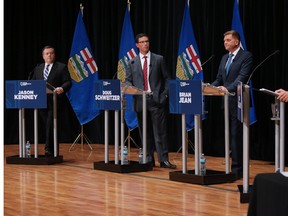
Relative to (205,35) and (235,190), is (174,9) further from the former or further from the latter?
(235,190)

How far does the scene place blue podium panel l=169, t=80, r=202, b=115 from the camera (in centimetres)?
587

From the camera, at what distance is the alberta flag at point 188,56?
815cm

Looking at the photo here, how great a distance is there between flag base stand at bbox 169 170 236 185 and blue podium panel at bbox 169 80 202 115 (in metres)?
0.63

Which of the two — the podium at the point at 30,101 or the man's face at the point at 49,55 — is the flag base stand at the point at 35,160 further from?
the man's face at the point at 49,55

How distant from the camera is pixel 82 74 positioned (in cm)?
962

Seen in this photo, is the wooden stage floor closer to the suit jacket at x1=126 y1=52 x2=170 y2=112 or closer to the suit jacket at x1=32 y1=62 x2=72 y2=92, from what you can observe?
the suit jacket at x1=126 y1=52 x2=170 y2=112

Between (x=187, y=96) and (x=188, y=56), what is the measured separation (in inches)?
94.7

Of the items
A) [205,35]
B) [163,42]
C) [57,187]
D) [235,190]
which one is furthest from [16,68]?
[235,190]

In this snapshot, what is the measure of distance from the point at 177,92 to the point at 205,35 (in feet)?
9.03

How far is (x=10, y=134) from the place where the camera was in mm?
10906

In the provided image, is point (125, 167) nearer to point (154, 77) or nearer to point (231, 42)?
point (154, 77)

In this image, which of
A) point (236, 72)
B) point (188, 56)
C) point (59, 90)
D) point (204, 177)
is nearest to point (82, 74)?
point (59, 90)

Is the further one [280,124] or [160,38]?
[160,38]

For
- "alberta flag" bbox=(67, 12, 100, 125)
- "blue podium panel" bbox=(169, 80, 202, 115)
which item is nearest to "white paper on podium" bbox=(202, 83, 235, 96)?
"blue podium panel" bbox=(169, 80, 202, 115)
